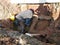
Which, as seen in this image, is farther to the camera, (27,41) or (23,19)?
(23,19)

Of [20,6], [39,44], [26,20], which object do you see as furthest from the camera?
[20,6]

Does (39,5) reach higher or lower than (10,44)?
higher

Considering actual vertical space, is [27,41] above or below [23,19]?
below

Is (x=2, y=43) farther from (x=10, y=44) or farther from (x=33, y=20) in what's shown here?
(x=33, y=20)

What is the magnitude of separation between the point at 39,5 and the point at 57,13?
0.92 metres

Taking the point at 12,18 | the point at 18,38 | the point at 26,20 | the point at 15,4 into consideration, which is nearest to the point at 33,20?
the point at 26,20

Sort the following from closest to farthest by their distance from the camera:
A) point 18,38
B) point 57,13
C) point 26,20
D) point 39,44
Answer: point 39,44, point 18,38, point 26,20, point 57,13

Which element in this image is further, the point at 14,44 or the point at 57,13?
the point at 57,13

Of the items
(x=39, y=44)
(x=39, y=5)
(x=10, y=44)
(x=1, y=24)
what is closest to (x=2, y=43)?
(x=10, y=44)

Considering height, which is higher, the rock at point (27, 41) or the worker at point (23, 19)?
the worker at point (23, 19)

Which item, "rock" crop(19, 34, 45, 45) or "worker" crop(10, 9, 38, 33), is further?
"worker" crop(10, 9, 38, 33)

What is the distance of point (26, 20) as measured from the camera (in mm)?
8406

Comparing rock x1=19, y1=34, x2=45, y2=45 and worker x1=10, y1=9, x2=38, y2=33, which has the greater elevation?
worker x1=10, y1=9, x2=38, y2=33

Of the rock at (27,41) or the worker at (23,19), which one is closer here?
the rock at (27,41)
